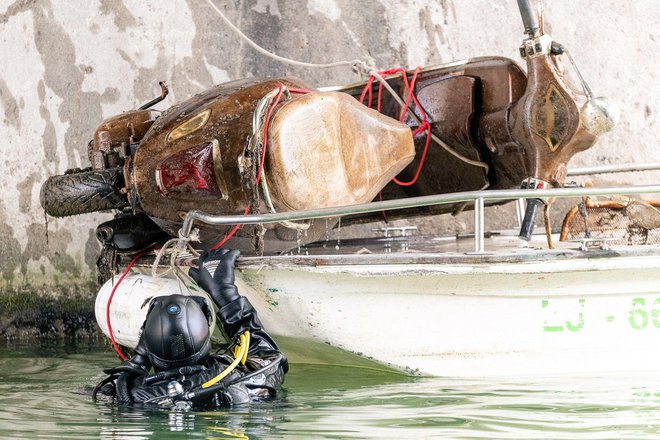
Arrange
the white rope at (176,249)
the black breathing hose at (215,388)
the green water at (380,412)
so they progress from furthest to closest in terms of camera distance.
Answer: the white rope at (176,249) → the black breathing hose at (215,388) → the green water at (380,412)

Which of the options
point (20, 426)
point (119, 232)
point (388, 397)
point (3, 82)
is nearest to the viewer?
point (20, 426)

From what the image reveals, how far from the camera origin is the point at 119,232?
5.07 meters

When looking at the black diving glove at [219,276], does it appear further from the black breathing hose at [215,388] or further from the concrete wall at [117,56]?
the concrete wall at [117,56]

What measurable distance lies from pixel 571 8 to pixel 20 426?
15.2 ft

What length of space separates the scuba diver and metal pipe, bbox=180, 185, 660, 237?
397 mm

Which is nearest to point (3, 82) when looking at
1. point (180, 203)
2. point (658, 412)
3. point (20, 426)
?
point (180, 203)

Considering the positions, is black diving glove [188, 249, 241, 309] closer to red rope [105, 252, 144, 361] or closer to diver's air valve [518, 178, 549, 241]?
red rope [105, 252, 144, 361]

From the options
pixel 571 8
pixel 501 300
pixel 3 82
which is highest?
pixel 571 8

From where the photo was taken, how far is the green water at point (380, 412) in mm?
3311

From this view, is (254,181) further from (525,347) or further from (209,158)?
(525,347)

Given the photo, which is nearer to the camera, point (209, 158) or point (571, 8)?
point (209, 158)

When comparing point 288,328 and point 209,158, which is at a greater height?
point 209,158

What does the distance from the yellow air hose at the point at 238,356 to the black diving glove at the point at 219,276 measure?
25 cm

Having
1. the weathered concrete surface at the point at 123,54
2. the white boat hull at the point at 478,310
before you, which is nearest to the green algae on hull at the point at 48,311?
the weathered concrete surface at the point at 123,54
